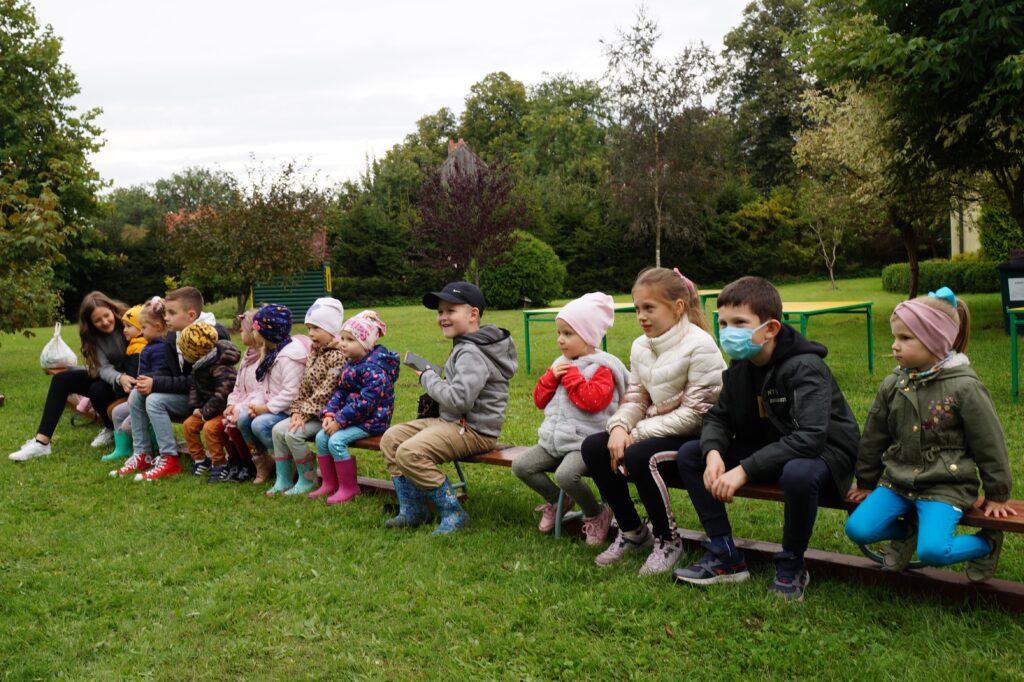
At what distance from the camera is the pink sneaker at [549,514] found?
4.90m

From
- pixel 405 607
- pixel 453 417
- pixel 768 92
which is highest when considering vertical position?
pixel 768 92

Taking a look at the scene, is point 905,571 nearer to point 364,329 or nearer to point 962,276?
point 364,329

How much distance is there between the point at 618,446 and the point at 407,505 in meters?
1.53

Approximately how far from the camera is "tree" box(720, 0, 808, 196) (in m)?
42.5

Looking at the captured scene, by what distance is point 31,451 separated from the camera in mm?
7656

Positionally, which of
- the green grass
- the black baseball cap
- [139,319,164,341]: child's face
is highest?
the black baseball cap

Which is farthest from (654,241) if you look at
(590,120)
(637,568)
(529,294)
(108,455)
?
(637,568)

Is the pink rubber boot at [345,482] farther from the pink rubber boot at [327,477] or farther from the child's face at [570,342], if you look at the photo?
the child's face at [570,342]

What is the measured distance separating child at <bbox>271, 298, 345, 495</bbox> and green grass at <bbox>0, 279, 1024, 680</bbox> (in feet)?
1.12

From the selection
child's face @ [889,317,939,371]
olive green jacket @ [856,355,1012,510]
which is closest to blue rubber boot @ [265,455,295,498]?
olive green jacket @ [856,355,1012,510]

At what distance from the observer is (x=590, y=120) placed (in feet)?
183

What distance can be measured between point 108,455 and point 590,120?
5104cm

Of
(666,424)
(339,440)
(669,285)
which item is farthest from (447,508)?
(669,285)

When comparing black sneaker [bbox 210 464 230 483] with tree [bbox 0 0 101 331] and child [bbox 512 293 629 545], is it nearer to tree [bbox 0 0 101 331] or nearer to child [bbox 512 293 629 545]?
child [bbox 512 293 629 545]
